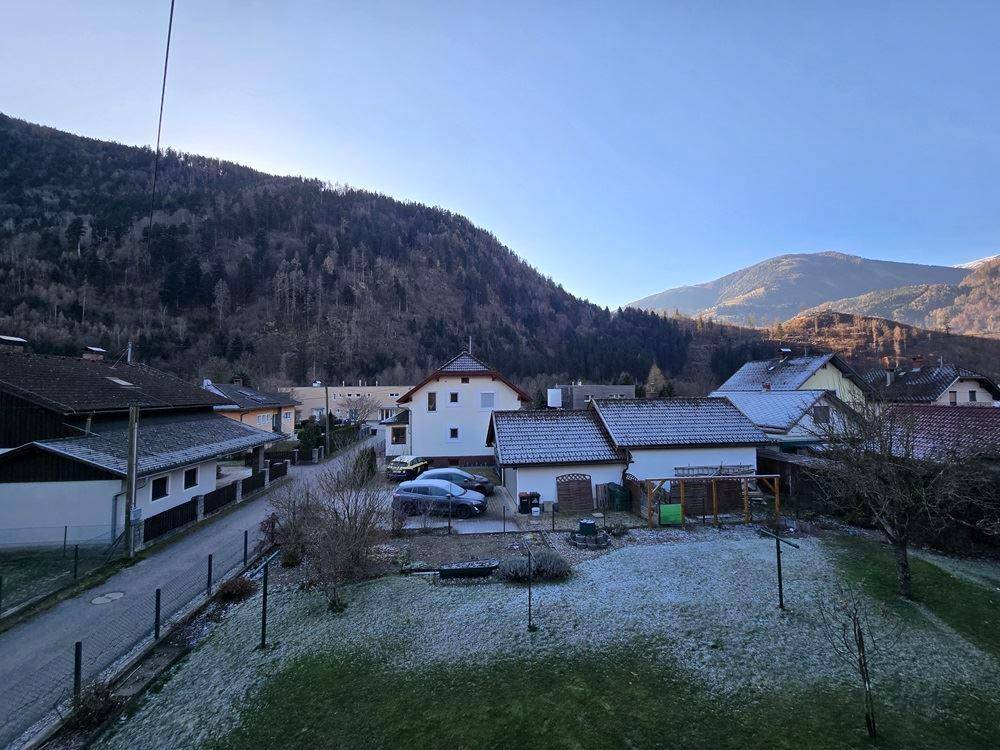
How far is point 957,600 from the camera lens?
387 inches

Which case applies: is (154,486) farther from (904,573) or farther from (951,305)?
(951,305)

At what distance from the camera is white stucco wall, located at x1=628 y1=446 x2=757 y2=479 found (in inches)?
761

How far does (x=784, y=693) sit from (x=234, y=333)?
136 meters

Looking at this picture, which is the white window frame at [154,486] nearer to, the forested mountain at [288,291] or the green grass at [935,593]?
the green grass at [935,593]

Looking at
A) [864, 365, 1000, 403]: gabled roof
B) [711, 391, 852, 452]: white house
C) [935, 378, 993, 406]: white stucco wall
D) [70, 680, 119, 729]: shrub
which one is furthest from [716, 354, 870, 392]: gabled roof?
[70, 680, 119, 729]: shrub

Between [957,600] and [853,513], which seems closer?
[957,600]

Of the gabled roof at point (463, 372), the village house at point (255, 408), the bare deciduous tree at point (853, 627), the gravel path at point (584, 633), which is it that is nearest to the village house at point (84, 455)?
the gravel path at point (584, 633)

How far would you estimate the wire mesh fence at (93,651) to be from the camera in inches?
274

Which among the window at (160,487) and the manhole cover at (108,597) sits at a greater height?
the window at (160,487)

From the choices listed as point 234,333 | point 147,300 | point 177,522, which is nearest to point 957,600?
point 177,522

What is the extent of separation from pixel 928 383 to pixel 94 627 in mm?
52695

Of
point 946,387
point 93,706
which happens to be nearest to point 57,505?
point 93,706

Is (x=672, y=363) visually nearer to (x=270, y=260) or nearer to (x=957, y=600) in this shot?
(x=957, y=600)

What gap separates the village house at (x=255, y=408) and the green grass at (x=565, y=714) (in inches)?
1094
